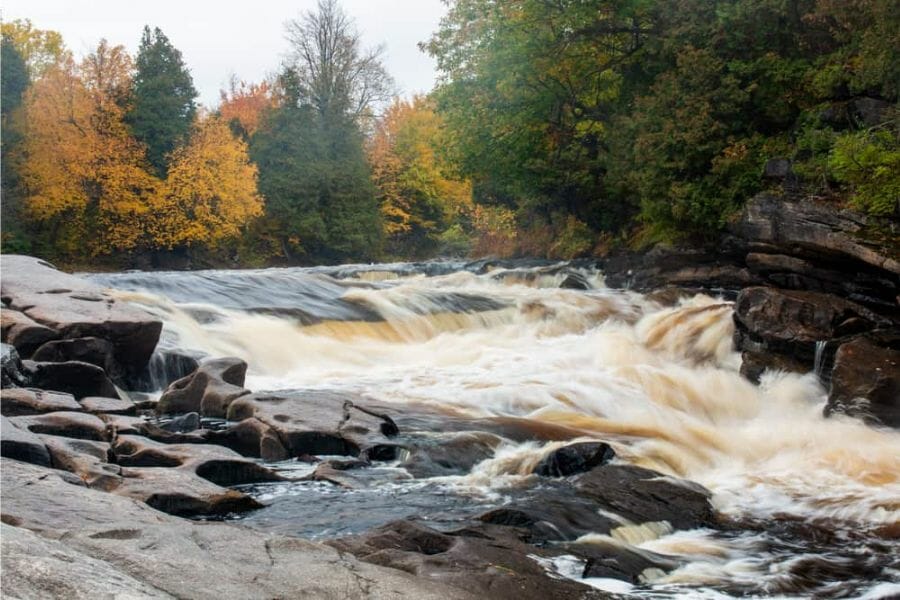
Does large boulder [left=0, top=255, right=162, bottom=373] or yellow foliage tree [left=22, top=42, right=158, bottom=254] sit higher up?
yellow foliage tree [left=22, top=42, right=158, bottom=254]

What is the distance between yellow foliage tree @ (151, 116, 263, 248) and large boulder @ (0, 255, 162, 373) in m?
29.1

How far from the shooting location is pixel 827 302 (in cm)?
1338

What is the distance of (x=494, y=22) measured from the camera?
24.5 meters

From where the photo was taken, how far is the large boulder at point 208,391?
34.1 feet

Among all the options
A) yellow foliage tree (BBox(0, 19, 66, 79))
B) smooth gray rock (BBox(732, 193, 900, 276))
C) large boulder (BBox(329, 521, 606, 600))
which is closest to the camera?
large boulder (BBox(329, 521, 606, 600))

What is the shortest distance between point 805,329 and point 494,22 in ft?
48.6

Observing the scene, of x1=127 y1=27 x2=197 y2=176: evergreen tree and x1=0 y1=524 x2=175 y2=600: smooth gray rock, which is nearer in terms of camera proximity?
x1=0 y1=524 x2=175 y2=600: smooth gray rock

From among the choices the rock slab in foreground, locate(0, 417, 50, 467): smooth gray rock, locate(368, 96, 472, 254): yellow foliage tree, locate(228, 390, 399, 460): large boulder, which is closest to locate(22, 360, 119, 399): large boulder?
locate(228, 390, 399, 460): large boulder

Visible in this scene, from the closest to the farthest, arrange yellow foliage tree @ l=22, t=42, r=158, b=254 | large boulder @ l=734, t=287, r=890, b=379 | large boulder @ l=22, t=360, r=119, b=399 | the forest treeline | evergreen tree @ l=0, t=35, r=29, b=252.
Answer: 1. large boulder @ l=22, t=360, r=119, b=399
2. large boulder @ l=734, t=287, r=890, b=379
3. the forest treeline
4. evergreen tree @ l=0, t=35, r=29, b=252
5. yellow foliage tree @ l=22, t=42, r=158, b=254

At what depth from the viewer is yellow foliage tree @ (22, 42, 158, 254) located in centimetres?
3834

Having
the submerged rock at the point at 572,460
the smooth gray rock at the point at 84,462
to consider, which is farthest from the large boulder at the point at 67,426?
the submerged rock at the point at 572,460

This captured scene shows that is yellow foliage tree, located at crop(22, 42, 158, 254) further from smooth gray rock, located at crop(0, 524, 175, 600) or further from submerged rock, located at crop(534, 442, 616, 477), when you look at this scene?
smooth gray rock, located at crop(0, 524, 175, 600)

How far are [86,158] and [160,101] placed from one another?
589 cm

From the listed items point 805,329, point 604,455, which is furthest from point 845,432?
point 604,455
